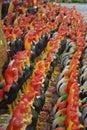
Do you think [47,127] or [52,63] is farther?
[52,63]

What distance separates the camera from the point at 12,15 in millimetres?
8164

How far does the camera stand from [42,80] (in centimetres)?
480

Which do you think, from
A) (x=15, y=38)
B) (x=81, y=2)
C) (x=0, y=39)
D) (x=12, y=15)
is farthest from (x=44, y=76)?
(x=81, y=2)

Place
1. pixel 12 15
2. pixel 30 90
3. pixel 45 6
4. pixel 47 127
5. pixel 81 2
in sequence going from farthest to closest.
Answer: pixel 81 2 < pixel 45 6 < pixel 12 15 < pixel 47 127 < pixel 30 90

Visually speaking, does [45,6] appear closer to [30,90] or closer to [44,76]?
[44,76]

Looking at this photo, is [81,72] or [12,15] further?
[12,15]

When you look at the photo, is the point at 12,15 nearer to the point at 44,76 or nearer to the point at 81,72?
the point at 81,72

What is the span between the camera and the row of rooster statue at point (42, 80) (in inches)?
159

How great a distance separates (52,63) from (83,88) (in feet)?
3.24

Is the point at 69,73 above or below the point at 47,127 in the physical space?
above

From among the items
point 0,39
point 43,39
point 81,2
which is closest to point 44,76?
point 0,39

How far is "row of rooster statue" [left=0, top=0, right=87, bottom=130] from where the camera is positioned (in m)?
4.03

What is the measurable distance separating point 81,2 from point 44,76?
17185 millimetres

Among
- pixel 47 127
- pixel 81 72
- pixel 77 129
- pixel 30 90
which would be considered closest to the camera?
pixel 77 129
